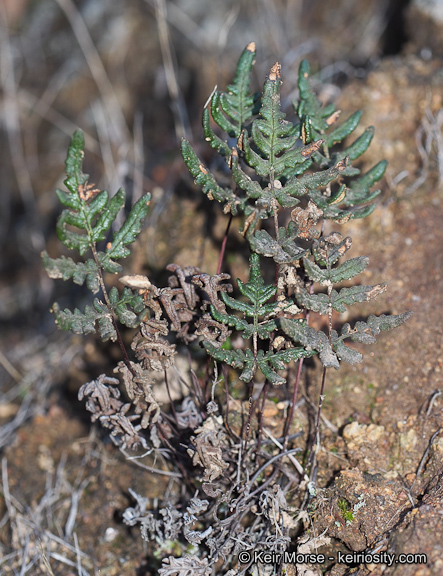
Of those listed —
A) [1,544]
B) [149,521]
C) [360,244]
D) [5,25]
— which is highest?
[5,25]

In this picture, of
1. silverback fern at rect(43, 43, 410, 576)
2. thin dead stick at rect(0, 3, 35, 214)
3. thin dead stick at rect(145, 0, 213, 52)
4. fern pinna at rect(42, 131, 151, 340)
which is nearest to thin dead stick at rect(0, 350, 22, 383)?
silverback fern at rect(43, 43, 410, 576)

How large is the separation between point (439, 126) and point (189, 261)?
152 centimetres

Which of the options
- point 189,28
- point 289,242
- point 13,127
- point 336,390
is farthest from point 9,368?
point 189,28

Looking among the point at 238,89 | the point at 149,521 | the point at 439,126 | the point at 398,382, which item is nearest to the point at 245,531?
the point at 149,521

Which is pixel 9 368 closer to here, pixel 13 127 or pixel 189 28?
pixel 13 127

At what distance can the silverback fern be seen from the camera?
6.02ft

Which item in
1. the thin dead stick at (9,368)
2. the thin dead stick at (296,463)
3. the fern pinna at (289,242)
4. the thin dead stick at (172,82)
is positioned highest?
the thin dead stick at (172,82)

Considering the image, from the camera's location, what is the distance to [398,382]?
2324 mm

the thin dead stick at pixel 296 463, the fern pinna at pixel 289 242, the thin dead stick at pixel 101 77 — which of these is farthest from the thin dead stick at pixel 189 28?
the thin dead stick at pixel 296 463

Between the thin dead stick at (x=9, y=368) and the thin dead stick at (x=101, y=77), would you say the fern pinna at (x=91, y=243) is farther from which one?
the thin dead stick at (x=101, y=77)

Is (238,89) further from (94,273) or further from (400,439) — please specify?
(400,439)

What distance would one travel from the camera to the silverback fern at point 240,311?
184 cm

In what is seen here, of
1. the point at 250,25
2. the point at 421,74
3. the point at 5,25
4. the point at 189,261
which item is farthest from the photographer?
the point at 5,25

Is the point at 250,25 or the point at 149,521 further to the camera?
the point at 250,25
